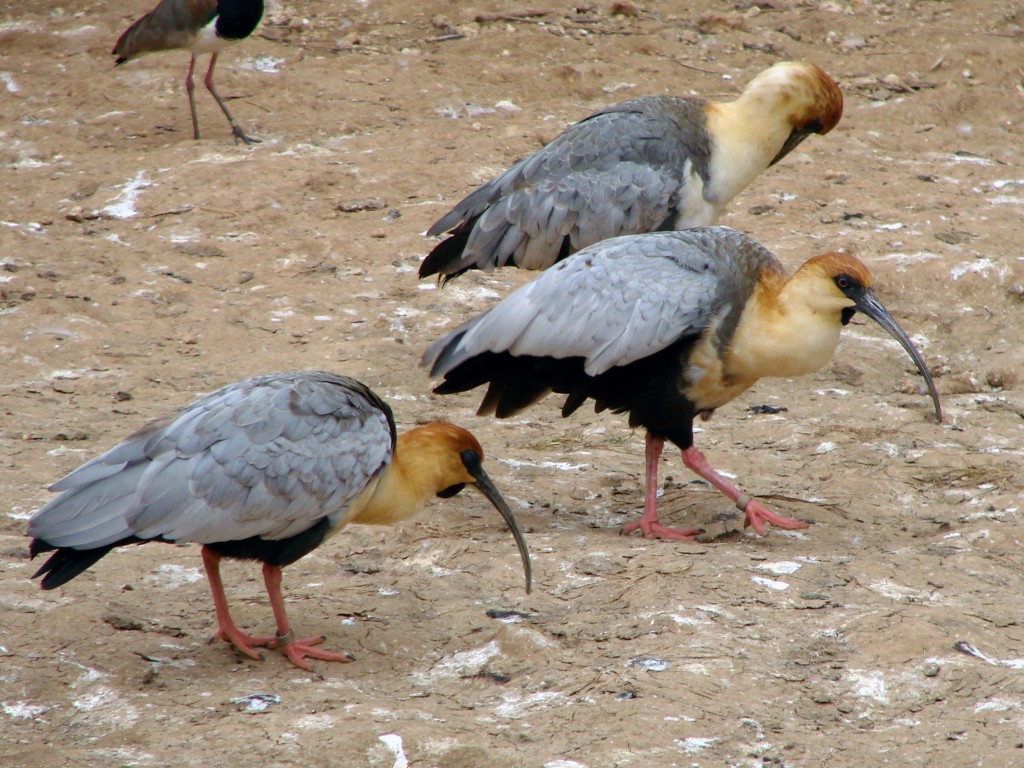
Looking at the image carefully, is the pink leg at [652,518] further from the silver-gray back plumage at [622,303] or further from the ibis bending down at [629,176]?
the ibis bending down at [629,176]

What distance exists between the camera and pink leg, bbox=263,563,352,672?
4.85m

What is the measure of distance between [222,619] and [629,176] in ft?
12.1

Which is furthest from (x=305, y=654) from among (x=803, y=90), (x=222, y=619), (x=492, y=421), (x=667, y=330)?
(x=803, y=90)

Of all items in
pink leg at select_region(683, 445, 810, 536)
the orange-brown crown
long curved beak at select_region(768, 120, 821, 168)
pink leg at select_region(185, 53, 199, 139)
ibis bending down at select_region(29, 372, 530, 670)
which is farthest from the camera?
pink leg at select_region(185, 53, 199, 139)

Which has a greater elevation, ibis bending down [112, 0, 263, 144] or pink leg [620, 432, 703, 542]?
ibis bending down [112, 0, 263, 144]

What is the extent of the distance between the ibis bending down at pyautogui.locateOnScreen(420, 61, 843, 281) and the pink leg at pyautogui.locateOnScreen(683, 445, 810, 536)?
1696mm

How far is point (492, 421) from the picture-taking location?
7.49 m

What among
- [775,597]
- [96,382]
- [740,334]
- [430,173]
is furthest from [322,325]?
[775,597]

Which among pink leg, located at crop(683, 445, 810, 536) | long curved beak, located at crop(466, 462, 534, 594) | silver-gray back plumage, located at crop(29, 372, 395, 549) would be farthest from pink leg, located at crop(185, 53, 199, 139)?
long curved beak, located at crop(466, 462, 534, 594)

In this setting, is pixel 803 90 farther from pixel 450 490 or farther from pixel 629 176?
pixel 450 490

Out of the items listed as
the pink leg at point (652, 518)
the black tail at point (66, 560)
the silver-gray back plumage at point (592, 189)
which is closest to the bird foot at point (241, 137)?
the silver-gray back plumage at point (592, 189)

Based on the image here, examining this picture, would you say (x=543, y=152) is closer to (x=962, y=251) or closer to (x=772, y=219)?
(x=772, y=219)

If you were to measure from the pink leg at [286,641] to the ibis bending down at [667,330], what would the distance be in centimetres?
168

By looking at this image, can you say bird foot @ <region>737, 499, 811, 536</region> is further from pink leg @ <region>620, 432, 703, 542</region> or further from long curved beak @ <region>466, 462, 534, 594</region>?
long curved beak @ <region>466, 462, 534, 594</region>
